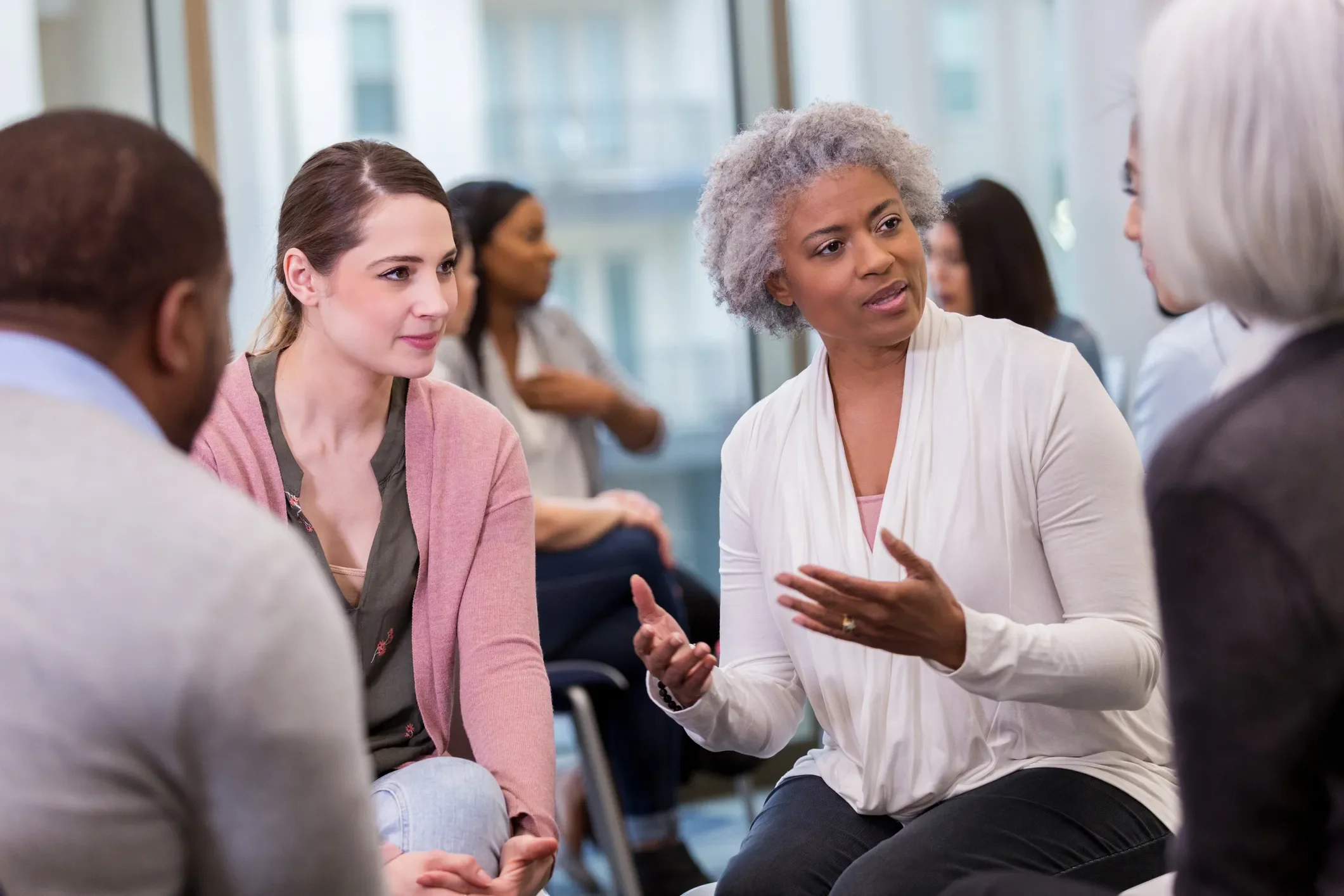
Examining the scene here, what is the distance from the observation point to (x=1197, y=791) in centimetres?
89

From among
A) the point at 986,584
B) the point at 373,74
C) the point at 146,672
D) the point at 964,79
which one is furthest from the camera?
the point at 964,79

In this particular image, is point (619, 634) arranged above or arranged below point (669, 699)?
below

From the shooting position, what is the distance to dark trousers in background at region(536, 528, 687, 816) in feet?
8.31

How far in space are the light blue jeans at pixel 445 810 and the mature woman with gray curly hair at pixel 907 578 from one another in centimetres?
25

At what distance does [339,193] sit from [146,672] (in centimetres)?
98

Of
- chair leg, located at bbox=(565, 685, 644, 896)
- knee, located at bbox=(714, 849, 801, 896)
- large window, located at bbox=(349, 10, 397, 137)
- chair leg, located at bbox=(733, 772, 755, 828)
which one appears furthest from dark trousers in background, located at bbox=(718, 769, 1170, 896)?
large window, located at bbox=(349, 10, 397, 137)

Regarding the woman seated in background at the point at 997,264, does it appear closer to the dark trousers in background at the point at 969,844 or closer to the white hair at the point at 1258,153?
the dark trousers in background at the point at 969,844

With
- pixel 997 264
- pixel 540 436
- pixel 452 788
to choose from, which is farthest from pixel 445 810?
pixel 997 264

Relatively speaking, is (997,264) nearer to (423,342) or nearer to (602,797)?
(602,797)

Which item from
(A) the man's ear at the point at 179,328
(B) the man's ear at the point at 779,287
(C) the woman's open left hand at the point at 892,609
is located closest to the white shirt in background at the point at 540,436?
(B) the man's ear at the point at 779,287

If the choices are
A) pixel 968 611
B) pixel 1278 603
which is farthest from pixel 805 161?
pixel 1278 603

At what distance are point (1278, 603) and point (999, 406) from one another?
2.76 feet

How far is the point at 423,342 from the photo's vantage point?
1.69m

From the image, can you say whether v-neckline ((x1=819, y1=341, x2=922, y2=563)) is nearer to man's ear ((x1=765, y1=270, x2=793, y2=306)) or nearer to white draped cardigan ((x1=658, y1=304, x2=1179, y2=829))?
white draped cardigan ((x1=658, y1=304, x2=1179, y2=829))
